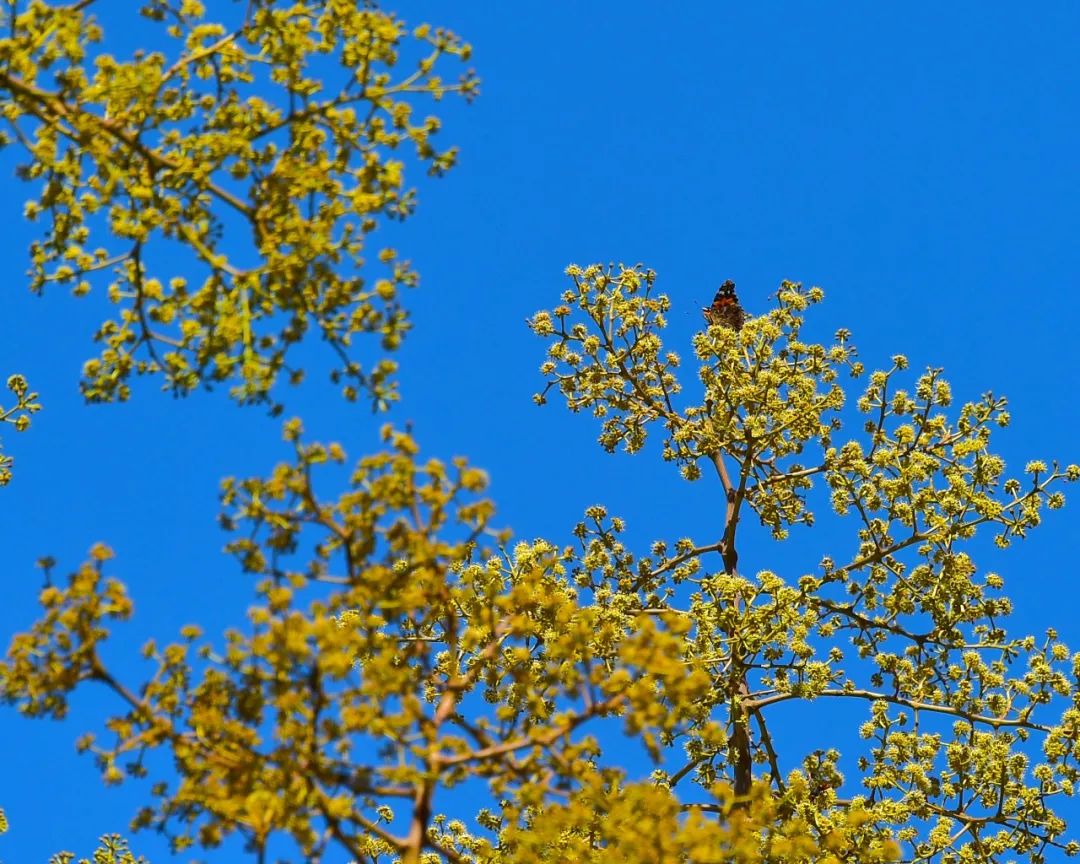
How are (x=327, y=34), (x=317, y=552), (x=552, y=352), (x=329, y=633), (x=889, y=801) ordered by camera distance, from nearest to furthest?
1. (x=329, y=633)
2. (x=317, y=552)
3. (x=327, y=34)
4. (x=889, y=801)
5. (x=552, y=352)

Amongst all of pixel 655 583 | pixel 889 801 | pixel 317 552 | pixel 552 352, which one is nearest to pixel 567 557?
pixel 655 583

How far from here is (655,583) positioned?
14.8 m

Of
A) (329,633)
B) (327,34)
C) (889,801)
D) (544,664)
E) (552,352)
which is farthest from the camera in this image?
(552,352)

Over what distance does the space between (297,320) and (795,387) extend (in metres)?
7.95

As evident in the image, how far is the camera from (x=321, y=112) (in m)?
8.23

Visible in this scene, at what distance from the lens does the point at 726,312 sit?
1596cm

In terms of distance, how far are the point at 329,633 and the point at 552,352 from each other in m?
8.75

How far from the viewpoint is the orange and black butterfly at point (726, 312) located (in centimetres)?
1585

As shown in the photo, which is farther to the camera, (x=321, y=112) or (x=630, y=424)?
(x=630, y=424)

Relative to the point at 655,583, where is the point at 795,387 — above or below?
above

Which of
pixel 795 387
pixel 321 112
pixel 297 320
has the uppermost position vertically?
Result: pixel 795 387

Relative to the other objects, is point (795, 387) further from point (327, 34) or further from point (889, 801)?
point (327, 34)

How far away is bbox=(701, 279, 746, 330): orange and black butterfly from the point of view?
1585 centimetres

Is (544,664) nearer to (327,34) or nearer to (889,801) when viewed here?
(889,801)
